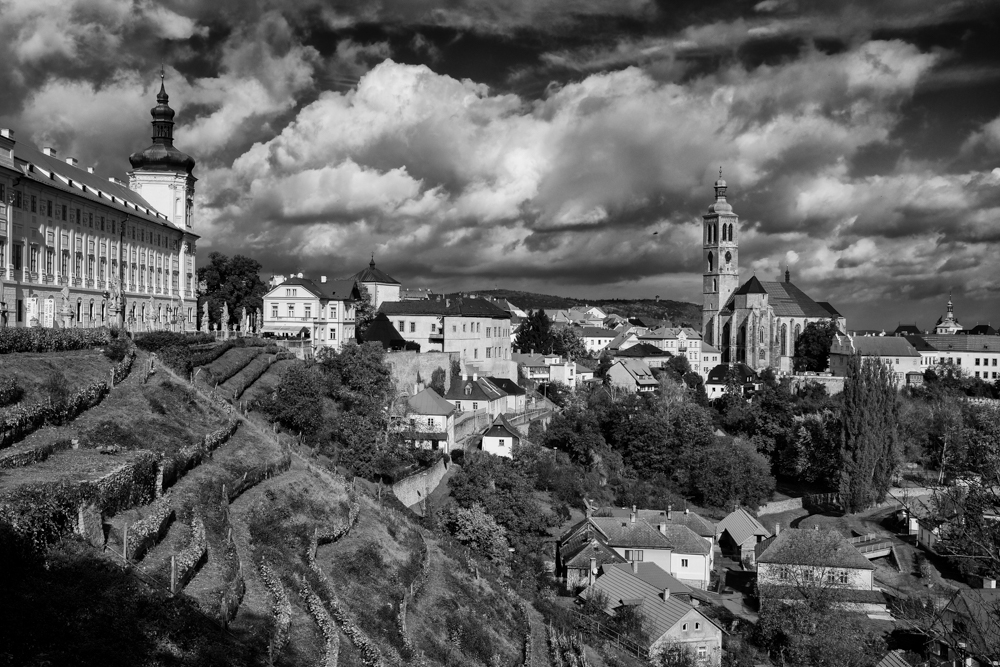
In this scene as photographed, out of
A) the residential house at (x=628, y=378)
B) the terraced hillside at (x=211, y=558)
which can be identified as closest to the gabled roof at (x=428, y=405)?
the terraced hillside at (x=211, y=558)

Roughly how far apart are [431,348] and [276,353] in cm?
1808

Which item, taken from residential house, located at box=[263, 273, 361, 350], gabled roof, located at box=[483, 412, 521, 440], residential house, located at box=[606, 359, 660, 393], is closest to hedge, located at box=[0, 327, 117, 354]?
gabled roof, located at box=[483, 412, 521, 440]

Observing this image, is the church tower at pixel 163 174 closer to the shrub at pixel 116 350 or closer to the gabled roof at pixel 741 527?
the shrub at pixel 116 350

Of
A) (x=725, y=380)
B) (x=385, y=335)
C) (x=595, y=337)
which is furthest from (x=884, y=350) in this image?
(x=385, y=335)

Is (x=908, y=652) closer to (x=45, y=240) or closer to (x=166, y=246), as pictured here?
(x=45, y=240)

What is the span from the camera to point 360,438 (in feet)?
121

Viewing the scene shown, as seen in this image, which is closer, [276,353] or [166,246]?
[276,353]

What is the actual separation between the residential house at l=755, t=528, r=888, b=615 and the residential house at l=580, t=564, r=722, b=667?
538 cm

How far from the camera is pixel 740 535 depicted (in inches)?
1816

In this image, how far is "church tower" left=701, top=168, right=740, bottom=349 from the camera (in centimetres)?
10694

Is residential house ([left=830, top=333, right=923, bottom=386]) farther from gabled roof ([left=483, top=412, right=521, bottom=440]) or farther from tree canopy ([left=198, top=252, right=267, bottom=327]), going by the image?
tree canopy ([left=198, top=252, right=267, bottom=327])

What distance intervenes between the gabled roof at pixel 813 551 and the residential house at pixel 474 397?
67.6 feet

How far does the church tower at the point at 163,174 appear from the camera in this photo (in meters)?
60.2

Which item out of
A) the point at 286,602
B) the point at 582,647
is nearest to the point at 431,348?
the point at 582,647
